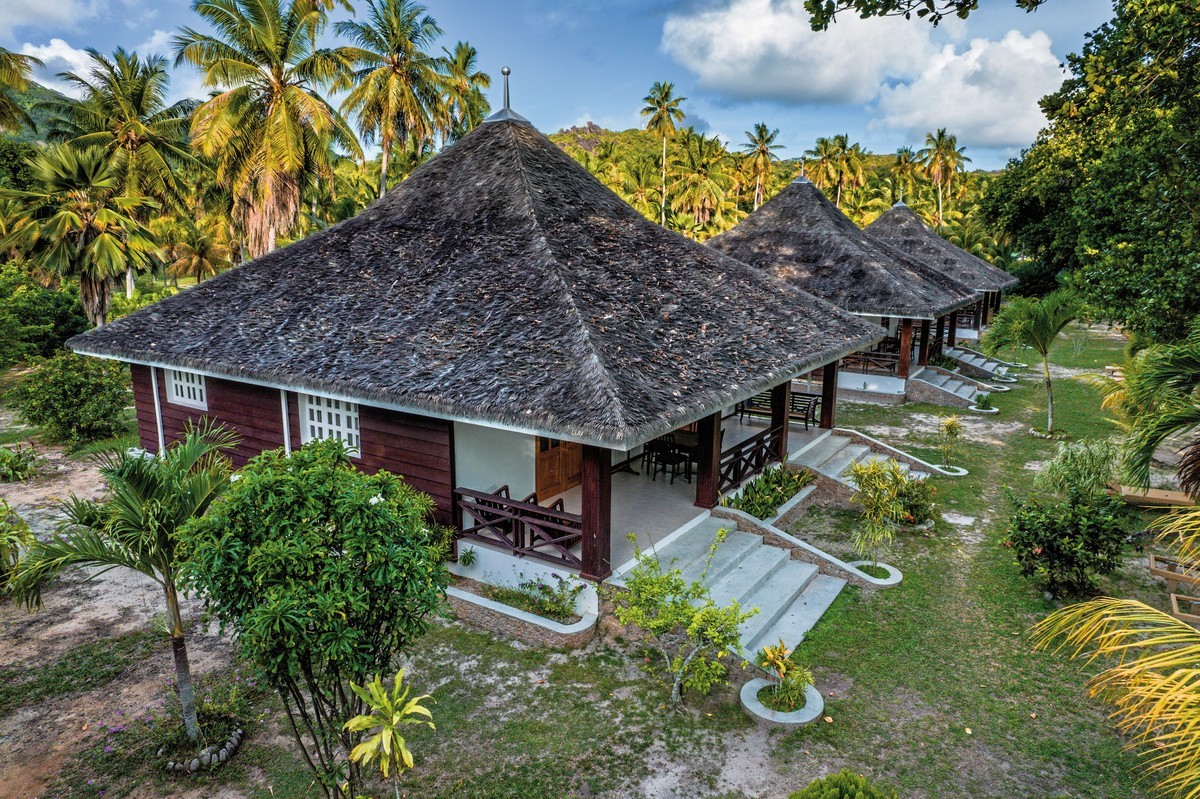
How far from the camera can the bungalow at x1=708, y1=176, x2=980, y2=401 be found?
1978 cm

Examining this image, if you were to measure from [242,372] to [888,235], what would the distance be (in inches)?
1144

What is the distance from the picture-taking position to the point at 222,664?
7.57 meters

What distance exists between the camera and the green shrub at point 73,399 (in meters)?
15.3

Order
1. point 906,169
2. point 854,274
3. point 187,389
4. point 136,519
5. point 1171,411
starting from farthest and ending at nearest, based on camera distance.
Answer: point 906,169 → point 854,274 → point 187,389 → point 1171,411 → point 136,519

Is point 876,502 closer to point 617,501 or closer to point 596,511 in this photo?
point 617,501

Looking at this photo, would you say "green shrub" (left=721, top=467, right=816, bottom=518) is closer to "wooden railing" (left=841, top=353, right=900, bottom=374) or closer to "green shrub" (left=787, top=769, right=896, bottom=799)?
"green shrub" (left=787, top=769, right=896, bottom=799)

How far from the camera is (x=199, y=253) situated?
40.2 meters

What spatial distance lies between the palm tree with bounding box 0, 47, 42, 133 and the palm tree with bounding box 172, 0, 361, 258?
8.82 m

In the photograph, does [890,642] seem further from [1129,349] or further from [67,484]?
[67,484]

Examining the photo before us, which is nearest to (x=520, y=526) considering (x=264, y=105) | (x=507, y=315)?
(x=507, y=315)

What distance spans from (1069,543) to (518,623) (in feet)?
22.8

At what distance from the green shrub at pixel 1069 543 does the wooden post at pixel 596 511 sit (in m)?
5.62

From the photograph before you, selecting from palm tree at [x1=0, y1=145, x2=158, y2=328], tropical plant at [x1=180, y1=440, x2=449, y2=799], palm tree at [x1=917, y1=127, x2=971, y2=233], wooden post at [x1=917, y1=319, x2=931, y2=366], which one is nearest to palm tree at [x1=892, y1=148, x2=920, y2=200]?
palm tree at [x1=917, y1=127, x2=971, y2=233]

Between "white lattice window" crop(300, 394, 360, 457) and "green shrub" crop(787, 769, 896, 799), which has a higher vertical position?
"white lattice window" crop(300, 394, 360, 457)
